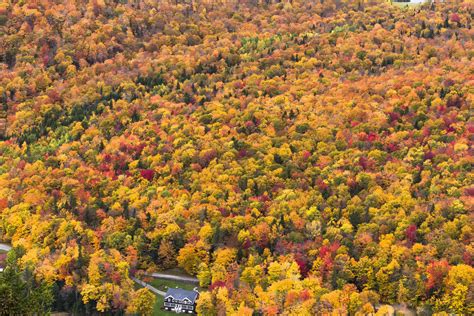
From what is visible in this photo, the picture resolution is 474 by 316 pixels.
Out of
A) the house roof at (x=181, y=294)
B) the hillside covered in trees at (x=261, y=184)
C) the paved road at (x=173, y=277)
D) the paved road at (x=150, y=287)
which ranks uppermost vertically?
the hillside covered in trees at (x=261, y=184)

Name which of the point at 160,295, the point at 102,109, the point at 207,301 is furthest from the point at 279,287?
the point at 102,109

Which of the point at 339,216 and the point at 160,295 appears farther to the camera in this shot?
the point at 339,216

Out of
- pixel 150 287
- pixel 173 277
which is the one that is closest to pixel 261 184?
pixel 173 277

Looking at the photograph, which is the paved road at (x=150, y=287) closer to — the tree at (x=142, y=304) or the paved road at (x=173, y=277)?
the paved road at (x=173, y=277)

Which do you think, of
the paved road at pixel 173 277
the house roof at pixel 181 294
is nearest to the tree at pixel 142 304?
the house roof at pixel 181 294

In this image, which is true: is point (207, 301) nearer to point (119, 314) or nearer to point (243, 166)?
point (119, 314)

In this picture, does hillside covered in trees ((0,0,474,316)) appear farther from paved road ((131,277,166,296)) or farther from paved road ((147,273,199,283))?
paved road ((131,277,166,296))

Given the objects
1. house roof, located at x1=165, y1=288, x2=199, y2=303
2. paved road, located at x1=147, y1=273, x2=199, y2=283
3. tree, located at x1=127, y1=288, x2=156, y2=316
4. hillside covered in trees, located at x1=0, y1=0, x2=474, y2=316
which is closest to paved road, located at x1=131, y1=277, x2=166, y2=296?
paved road, located at x1=147, y1=273, x2=199, y2=283
